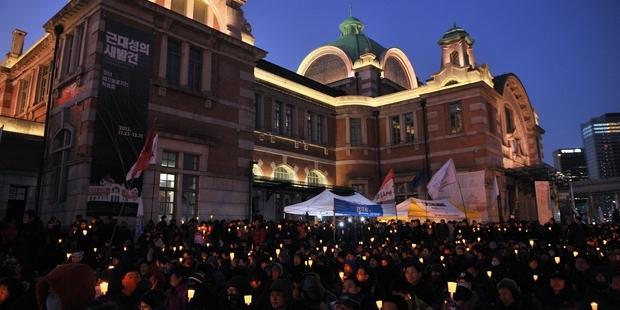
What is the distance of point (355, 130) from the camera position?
32062 mm

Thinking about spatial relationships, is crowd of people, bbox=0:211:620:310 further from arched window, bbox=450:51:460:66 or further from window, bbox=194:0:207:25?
arched window, bbox=450:51:460:66

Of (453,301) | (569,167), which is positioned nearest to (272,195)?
(453,301)

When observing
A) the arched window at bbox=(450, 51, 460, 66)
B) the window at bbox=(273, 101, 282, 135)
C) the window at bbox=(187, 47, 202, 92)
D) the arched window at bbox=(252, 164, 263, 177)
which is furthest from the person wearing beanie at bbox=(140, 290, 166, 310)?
the arched window at bbox=(450, 51, 460, 66)

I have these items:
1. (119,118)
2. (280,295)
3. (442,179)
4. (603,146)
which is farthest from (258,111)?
(603,146)

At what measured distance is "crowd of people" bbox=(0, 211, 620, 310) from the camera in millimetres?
5496

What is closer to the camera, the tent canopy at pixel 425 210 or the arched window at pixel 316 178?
the tent canopy at pixel 425 210

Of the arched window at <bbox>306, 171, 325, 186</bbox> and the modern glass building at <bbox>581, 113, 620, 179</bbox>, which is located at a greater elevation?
the modern glass building at <bbox>581, 113, 620, 179</bbox>

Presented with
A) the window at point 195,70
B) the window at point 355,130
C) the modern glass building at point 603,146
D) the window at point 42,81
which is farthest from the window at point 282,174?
the modern glass building at point 603,146

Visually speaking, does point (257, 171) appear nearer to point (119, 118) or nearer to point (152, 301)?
point (119, 118)

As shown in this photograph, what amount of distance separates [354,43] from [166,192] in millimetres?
23740

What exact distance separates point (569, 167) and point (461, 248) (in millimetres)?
186921

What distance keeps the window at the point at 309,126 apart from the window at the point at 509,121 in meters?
14.2

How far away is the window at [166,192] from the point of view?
59.9 feet

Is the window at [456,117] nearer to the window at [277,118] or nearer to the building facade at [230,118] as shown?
the building facade at [230,118]
